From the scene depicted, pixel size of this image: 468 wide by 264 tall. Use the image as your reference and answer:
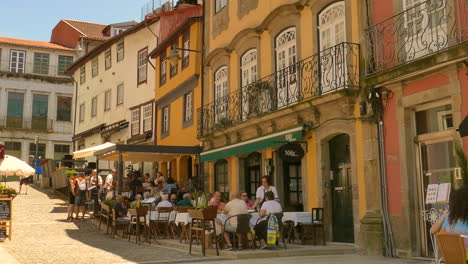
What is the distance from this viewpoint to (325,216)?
486 inches

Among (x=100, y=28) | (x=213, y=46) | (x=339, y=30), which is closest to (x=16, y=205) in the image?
(x=213, y=46)

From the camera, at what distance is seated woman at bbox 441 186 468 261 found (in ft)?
19.2

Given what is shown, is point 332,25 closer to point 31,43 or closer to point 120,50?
point 120,50

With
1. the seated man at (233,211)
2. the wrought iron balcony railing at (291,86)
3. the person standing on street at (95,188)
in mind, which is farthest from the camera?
the person standing on street at (95,188)

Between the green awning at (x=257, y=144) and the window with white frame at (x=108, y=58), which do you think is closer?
the green awning at (x=257, y=144)

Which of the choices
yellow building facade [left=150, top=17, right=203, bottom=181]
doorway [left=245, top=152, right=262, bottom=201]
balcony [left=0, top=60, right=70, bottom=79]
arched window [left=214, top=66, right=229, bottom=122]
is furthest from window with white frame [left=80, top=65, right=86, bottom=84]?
doorway [left=245, top=152, right=262, bottom=201]

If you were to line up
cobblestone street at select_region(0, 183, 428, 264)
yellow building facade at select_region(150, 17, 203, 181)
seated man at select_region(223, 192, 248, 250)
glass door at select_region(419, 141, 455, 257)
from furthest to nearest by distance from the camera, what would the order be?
yellow building facade at select_region(150, 17, 203, 181) → seated man at select_region(223, 192, 248, 250) → cobblestone street at select_region(0, 183, 428, 264) → glass door at select_region(419, 141, 455, 257)

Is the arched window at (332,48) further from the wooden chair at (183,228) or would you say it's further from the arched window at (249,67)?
the wooden chair at (183,228)

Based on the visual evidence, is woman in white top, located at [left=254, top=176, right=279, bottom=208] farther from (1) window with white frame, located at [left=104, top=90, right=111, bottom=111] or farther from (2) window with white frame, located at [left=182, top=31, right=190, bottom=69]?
(1) window with white frame, located at [left=104, top=90, right=111, bottom=111]

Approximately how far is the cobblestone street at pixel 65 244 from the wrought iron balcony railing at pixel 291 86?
15.1 ft

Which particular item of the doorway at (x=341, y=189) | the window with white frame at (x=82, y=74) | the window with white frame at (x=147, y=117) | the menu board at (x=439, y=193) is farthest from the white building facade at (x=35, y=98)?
the menu board at (x=439, y=193)

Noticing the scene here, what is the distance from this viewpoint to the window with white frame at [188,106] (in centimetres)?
2064

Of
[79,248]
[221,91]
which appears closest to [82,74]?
[221,91]

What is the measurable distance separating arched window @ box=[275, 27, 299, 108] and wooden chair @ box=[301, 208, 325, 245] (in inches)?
119
